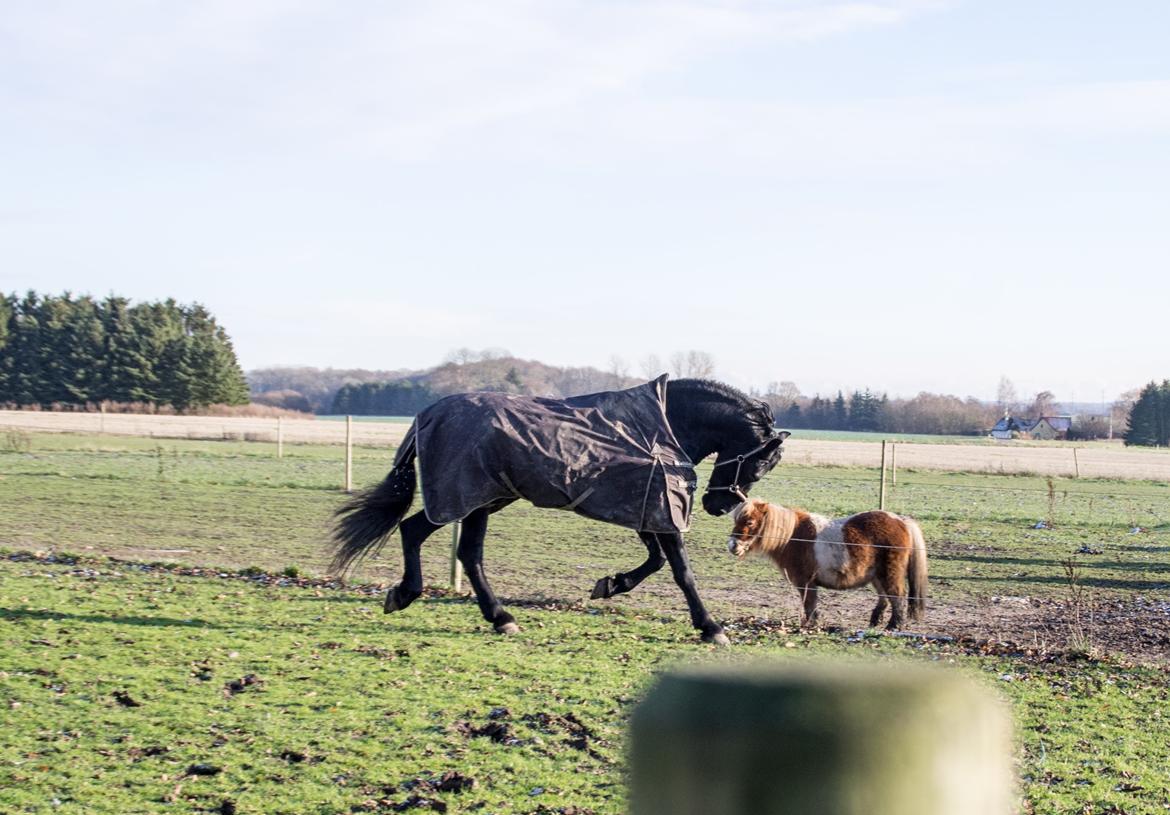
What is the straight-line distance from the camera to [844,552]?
29.8 feet

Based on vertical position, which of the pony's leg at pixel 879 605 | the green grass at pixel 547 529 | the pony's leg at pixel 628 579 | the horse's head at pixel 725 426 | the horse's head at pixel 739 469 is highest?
the horse's head at pixel 725 426

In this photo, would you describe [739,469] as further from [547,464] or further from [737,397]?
[547,464]

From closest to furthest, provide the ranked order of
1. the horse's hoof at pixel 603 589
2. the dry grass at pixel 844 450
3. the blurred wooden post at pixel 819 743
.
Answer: the blurred wooden post at pixel 819 743
the horse's hoof at pixel 603 589
the dry grass at pixel 844 450

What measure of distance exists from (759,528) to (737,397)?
122cm

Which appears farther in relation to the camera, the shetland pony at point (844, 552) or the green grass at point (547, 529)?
the green grass at point (547, 529)

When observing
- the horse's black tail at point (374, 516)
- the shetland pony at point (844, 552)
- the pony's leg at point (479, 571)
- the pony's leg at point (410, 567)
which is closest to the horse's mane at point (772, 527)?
the shetland pony at point (844, 552)

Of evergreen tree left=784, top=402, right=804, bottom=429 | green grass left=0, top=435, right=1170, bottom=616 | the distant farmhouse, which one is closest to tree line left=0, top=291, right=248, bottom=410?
green grass left=0, top=435, right=1170, bottom=616

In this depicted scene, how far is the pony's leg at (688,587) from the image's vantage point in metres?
8.36

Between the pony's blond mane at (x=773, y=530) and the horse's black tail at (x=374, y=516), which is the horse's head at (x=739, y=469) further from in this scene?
the horse's black tail at (x=374, y=516)

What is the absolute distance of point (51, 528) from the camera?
14797 millimetres

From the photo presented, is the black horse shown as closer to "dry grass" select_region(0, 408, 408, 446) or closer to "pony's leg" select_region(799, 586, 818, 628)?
"pony's leg" select_region(799, 586, 818, 628)

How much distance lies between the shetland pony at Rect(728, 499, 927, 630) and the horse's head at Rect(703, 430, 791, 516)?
203mm

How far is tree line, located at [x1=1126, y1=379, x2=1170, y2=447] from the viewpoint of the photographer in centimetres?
7562

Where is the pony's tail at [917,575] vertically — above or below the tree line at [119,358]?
below
